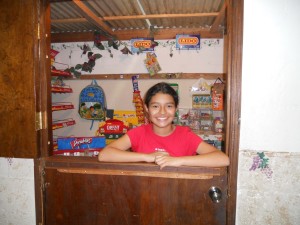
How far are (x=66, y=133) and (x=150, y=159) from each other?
3.73 m

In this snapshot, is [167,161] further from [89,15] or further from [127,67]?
[127,67]

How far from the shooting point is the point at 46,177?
1.50 meters

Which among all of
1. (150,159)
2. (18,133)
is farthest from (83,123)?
(150,159)

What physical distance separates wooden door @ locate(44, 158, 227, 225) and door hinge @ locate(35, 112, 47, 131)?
247mm

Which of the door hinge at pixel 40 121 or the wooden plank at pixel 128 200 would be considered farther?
→ the door hinge at pixel 40 121

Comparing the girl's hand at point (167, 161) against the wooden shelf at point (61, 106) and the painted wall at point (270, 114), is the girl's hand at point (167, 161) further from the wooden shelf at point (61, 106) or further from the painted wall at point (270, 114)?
the wooden shelf at point (61, 106)

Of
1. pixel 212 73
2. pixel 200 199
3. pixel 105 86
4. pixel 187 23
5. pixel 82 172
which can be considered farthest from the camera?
pixel 105 86

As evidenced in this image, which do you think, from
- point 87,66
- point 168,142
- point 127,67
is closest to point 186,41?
point 127,67

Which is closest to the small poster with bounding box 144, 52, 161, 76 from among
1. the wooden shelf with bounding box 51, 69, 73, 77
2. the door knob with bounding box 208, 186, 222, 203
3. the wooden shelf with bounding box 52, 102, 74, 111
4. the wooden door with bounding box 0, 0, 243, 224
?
the wooden shelf with bounding box 51, 69, 73, 77

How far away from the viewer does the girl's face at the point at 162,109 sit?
5.77 feet

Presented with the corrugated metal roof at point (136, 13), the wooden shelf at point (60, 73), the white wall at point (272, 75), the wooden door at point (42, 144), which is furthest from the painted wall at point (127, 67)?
the white wall at point (272, 75)

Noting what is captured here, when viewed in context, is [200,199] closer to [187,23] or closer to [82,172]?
[82,172]

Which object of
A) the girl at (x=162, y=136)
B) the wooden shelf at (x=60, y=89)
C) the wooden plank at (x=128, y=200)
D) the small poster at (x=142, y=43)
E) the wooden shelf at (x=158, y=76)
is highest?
the small poster at (x=142, y=43)

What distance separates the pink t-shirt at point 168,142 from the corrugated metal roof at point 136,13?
1845 mm
